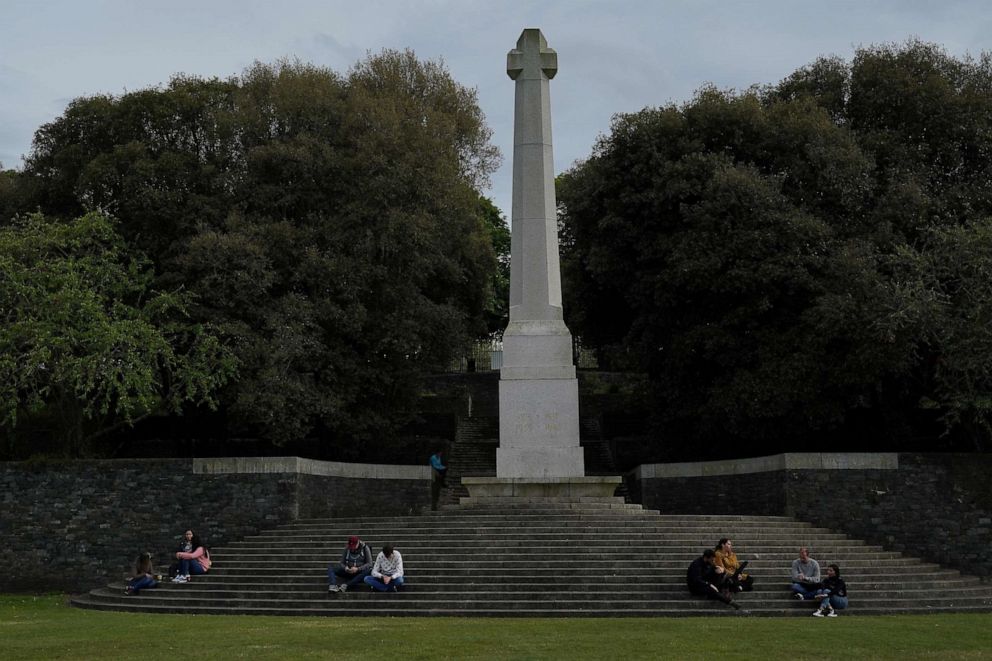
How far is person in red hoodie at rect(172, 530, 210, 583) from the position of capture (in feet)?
67.7

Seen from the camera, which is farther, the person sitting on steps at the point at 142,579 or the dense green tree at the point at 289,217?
the dense green tree at the point at 289,217

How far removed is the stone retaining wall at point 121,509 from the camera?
83.4ft

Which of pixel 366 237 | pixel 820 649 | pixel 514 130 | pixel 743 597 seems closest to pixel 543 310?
pixel 514 130

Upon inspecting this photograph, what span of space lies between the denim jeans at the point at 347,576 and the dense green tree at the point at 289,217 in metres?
8.18

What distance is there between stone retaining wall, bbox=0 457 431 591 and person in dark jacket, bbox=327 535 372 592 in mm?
6616

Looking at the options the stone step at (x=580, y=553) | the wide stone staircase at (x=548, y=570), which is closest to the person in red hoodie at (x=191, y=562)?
the wide stone staircase at (x=548, y=570)

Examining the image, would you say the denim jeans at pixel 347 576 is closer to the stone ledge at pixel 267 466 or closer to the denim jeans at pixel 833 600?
the stone ledge at pixel 267 466

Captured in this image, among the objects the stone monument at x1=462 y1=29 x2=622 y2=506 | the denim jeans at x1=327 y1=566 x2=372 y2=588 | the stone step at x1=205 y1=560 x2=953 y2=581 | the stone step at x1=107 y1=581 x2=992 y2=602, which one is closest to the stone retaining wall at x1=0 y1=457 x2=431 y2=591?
the stone step at x1=205 y1=560 x2=953 y2=581

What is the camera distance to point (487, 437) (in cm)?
3712

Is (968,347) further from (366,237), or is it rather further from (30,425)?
(30,425)

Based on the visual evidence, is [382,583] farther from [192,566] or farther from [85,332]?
[85,332]

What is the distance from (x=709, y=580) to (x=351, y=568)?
5654 millimetres

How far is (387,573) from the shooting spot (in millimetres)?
18719

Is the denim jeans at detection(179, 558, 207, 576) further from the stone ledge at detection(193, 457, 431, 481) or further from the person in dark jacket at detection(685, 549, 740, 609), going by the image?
the person in dark jacket at detection(685, 549, 740, 609)
